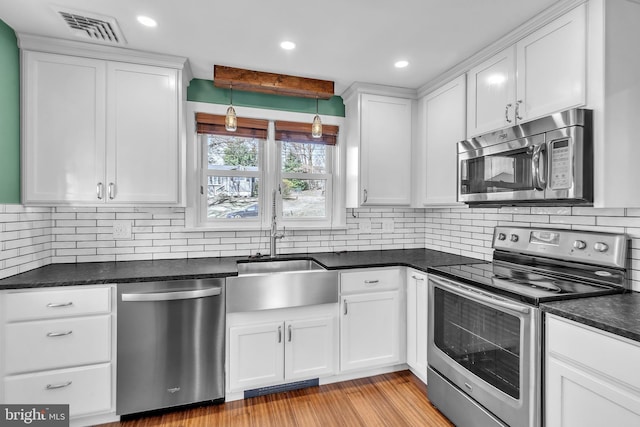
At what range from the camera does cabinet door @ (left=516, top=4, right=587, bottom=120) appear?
163 cm

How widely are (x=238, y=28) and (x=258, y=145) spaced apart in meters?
1.09

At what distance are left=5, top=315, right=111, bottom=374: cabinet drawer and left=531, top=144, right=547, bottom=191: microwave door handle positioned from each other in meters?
2.59

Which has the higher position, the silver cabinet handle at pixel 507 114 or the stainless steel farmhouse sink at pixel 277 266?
the silver cabinet handle at pixel 507 114

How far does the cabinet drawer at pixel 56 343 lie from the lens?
1.82m

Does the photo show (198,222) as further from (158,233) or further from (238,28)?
(238,28)

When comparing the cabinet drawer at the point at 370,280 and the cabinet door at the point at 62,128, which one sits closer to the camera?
the cabinet door at the point at 62,128

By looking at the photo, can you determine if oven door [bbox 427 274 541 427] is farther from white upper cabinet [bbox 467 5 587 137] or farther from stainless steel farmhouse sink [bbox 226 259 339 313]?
white upper cabinet [bbox 467 5 587 137]

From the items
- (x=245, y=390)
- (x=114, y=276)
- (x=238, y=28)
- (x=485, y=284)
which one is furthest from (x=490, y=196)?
(x=114, y=276)

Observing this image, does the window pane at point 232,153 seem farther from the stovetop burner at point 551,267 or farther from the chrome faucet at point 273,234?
the stovetop burner at point 551,267

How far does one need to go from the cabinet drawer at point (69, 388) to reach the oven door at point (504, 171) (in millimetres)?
2598

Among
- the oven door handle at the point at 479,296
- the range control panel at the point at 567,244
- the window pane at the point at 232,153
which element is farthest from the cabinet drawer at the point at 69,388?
the range control panel at the point at 567,244

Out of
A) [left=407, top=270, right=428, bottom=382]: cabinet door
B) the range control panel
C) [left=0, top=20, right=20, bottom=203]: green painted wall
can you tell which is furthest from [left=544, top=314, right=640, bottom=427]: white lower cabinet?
[left=0, top=20, right=20, bottom=203]: green painted wall

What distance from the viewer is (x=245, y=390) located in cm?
226

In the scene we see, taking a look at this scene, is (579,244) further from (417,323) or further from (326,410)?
(326,410)
